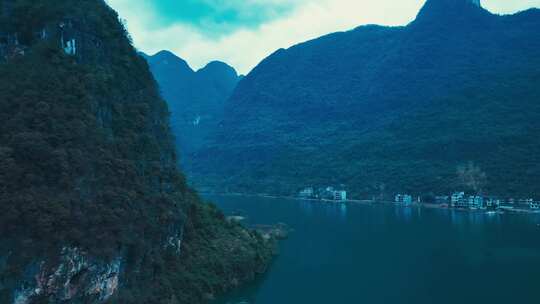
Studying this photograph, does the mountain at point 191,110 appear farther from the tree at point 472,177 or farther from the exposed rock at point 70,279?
the exposed rock at point 70,279

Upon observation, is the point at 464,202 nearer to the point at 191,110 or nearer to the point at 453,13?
the point at 453,13

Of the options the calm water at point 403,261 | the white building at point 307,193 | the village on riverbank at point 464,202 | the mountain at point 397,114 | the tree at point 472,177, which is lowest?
the calm water at point 403,261

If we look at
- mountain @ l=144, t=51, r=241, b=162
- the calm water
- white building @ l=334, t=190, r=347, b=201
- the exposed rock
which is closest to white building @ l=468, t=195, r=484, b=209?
the calm water

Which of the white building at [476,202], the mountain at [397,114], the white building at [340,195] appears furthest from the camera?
the white building at [340,195]

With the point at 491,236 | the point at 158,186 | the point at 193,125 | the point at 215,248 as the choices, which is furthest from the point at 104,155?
the point at 193,125

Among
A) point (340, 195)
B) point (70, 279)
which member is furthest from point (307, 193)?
point (70, 279)

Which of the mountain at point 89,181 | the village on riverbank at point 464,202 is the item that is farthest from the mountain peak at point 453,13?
the mountain at point 89,181
